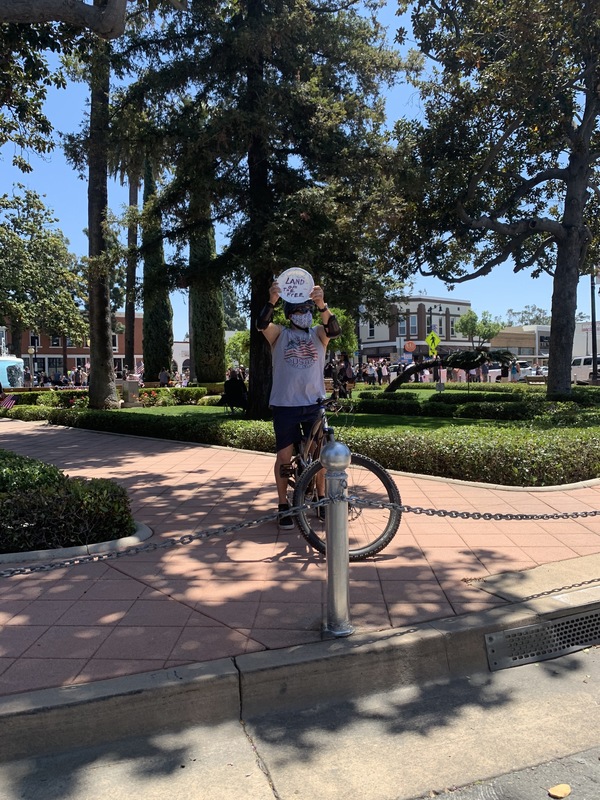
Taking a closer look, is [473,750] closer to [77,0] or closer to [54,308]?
[77,0]

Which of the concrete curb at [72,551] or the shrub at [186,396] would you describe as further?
the shrub at [186,396]

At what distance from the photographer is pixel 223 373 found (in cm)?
3381

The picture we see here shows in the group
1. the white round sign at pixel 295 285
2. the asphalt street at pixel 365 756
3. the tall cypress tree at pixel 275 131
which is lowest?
the asphalt street at pixel 365 756

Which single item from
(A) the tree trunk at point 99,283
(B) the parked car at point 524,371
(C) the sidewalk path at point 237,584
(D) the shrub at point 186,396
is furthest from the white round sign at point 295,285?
(B) the parked car at point 524,371

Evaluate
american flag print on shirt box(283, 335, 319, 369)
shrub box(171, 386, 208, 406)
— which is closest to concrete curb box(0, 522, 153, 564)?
american flag print on shirt box(283, 335, 319, 369)

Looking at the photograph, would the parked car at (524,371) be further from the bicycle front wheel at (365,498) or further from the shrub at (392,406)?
the bicycle front wheel at (365,498)

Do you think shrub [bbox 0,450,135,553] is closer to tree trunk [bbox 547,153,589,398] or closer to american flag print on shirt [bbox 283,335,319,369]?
american flag print on shirt [bbox 283,335,319,369]

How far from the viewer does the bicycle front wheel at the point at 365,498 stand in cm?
461

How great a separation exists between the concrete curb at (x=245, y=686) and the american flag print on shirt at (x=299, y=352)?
231 centimetres

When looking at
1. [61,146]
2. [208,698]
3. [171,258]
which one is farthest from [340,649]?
[61,146]

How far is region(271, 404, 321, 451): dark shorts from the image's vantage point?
5.11 m

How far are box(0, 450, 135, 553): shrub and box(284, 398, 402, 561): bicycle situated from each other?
1506 millimetres

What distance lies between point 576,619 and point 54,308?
1284 inches

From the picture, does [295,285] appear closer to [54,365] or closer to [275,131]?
[275,131]
